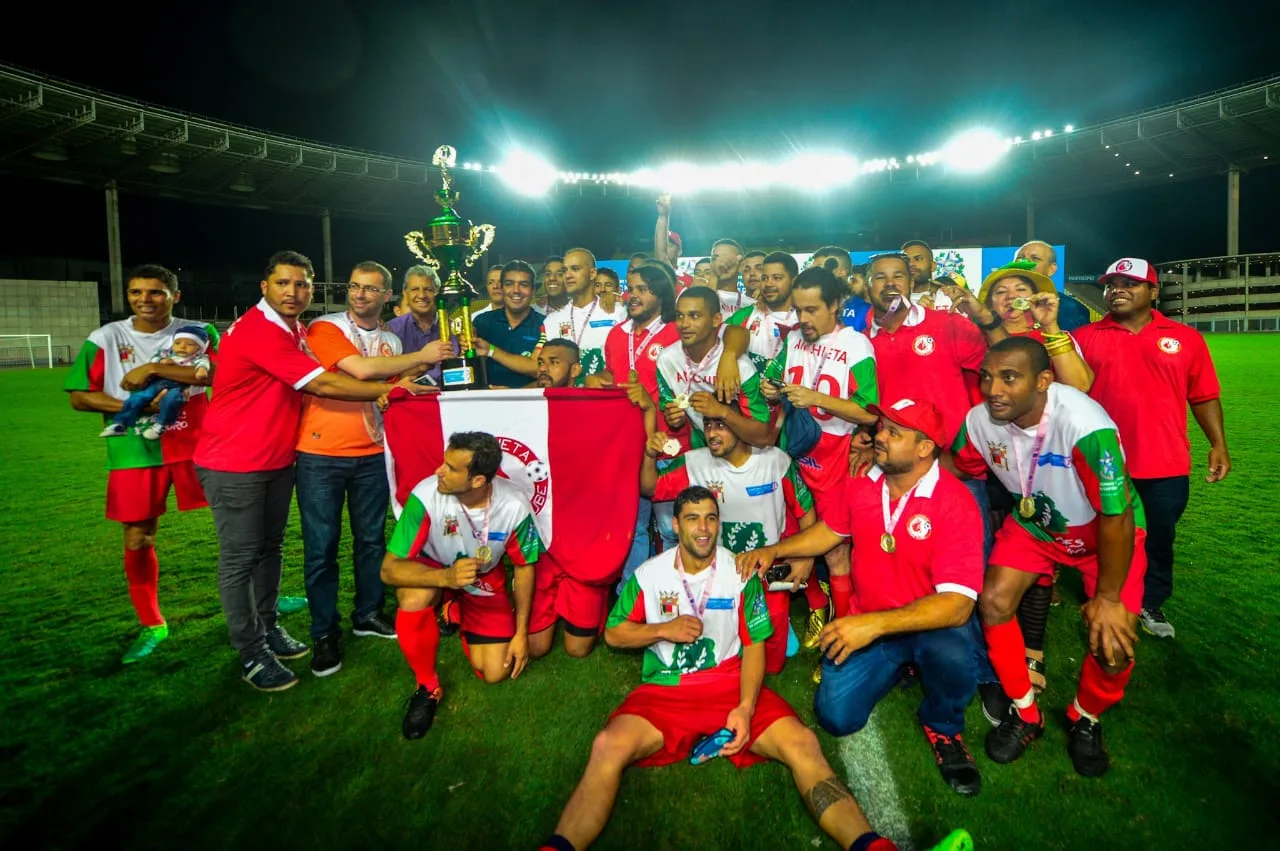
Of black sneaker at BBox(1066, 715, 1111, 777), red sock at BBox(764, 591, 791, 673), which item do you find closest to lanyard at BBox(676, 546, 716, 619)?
red sock at BBox(764, 591, 791, 673)

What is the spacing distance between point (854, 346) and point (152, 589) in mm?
4209

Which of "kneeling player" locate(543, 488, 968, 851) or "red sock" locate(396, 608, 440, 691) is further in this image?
"red sock" locate(396, 608, 440, 691)

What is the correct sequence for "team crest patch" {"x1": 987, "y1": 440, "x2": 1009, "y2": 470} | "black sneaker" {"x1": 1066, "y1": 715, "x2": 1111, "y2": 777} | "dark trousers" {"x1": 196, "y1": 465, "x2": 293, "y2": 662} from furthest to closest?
"dark trousers" {"x1": 196, "y1": 465, "x2": 293, "y2": 662}, "team crest patch" {"x1": 987, "y1": 440, "x2": 1009, "y2": 470}, "black sneaker" {"x1": 1066, "y1": 715, "x2": 1111, "y2": 777}

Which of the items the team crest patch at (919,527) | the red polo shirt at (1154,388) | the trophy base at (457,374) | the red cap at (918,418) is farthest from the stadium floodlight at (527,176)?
the team crest patch at (919,527)

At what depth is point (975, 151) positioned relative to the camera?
34.9 meters

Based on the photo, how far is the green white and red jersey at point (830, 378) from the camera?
3635mm

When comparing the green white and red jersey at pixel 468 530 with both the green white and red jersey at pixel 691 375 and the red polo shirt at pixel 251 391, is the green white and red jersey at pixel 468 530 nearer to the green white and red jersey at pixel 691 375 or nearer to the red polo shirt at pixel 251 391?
the red polo shirt at pixel 251 391

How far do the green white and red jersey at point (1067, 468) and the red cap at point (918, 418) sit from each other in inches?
12.5

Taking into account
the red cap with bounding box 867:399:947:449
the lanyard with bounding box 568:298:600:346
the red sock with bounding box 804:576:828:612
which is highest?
the lanyard with bounding box 568:298:600:346

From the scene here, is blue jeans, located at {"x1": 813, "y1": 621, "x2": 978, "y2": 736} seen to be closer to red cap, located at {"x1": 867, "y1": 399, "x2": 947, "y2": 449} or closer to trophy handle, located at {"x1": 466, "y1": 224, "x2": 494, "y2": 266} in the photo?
red cap, located at {"x1": 867, "y1": 399, "x2": 947, "y2": 449}

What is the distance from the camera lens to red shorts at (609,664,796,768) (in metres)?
2.71

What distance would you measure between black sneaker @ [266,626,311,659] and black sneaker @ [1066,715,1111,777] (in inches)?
147

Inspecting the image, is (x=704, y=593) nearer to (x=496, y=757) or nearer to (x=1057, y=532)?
(x=496, y=757)

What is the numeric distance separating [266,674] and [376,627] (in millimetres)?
657
